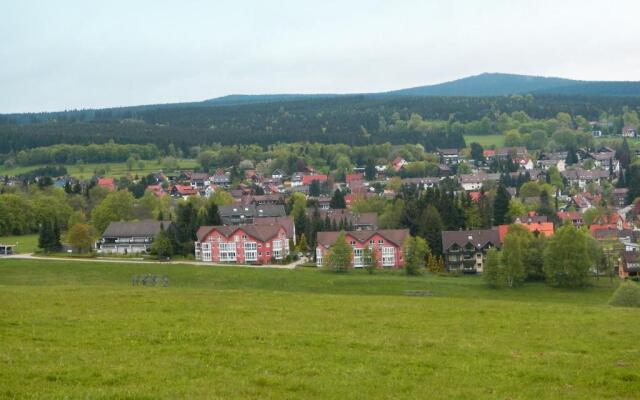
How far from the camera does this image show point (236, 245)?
71000mm

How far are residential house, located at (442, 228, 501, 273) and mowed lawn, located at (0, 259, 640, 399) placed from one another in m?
35.0

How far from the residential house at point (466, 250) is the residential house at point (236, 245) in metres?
13.7

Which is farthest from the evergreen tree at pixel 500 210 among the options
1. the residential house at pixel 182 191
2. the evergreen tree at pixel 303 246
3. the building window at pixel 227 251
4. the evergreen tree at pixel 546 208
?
the residential house at pixel 182 191

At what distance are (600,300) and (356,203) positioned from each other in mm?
53791

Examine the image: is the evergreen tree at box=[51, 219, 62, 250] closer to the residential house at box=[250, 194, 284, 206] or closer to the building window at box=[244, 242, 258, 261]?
the building window at box=[244, 242, 258, 261]

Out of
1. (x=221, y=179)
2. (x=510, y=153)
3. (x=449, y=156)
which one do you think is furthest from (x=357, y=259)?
(x=449, y=156)

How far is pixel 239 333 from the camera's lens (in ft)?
66.8

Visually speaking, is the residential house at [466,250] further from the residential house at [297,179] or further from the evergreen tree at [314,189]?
the residential house at [297,179]

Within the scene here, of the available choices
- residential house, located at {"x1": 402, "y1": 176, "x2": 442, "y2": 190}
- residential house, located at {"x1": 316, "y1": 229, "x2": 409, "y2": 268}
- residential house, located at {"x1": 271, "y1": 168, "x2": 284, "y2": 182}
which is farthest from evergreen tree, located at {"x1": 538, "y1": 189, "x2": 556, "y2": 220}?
residential house, located at {"x1": 271, "y1": 168, "x2": 284, "y2": 182}

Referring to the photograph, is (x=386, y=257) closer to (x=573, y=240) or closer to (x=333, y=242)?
(x=333, y=242)

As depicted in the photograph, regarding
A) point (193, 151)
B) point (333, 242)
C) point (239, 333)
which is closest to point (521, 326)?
point (239, 333)

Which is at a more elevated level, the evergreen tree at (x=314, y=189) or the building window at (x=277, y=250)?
the evergreen tree at (x=314, y=189)

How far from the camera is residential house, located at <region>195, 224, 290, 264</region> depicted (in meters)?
70.4

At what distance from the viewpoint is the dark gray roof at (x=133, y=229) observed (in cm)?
7844
